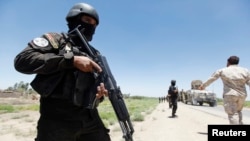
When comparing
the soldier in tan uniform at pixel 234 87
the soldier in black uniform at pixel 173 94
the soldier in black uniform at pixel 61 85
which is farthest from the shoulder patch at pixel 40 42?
the soldier in black uniform at pixel 173 94

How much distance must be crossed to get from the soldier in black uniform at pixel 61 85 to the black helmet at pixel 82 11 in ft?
1.30

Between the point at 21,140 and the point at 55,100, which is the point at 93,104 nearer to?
the point at 55,100

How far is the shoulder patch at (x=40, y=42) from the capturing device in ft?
8.39

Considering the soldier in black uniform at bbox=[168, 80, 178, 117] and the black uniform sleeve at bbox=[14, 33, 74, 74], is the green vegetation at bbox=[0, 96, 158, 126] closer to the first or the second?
the soldier in black uniform at bbox=[168, 80, 178, 117]

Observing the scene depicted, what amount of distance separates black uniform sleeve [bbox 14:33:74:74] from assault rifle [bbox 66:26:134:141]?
0.27 meters

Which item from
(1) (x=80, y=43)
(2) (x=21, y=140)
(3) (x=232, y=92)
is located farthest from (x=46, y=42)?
(2) (x=21, y=140)

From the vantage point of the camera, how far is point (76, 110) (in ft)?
8.46

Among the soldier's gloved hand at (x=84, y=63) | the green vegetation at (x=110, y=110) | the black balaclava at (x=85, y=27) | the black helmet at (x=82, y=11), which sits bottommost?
the green vegetation at (x=110, y=110)

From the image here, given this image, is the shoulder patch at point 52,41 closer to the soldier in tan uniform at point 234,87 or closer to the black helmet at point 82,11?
the black helmet at point 82,11

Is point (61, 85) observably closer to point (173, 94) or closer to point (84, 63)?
point (84, 63)

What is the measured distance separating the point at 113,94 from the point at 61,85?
44 centimetres

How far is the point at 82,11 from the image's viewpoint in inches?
117

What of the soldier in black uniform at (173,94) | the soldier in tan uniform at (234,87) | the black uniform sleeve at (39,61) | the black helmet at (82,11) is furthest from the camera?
the soldier in black uniform at (173,94)

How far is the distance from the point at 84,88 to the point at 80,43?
0.47 metres
